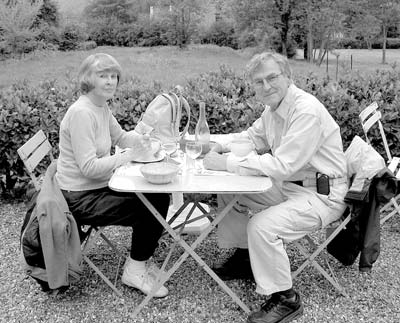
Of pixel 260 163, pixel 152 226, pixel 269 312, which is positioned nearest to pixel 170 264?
pixel 152 226

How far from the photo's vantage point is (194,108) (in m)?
4.87

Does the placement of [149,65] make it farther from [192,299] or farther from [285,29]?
[192,299]

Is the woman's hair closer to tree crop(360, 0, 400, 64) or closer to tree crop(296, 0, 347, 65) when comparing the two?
tree crop(296, 0, 347, 65)

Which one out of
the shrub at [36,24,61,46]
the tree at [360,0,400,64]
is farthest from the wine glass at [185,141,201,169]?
the shrub at [36,24,61,46]

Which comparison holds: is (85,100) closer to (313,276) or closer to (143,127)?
(143,127)

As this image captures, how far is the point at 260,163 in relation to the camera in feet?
9.08

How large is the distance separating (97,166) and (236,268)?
1174 mm

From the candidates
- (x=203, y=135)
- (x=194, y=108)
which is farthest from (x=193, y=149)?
(x=194, y=108)

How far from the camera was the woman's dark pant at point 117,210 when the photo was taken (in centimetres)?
300

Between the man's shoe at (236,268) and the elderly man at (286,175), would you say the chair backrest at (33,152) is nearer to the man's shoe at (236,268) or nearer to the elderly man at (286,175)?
the elderly man at (286,175)

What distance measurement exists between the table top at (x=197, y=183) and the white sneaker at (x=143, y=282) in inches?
28.3

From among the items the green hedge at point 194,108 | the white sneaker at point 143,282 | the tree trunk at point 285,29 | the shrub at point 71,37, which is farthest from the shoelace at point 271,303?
the shrub at point 71,37

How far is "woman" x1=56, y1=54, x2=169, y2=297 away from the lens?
9.52 feet

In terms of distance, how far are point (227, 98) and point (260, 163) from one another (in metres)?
2.35
